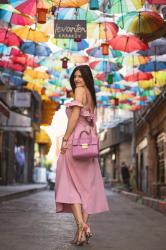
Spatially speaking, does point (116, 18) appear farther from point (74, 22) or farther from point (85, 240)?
point (85, 240)

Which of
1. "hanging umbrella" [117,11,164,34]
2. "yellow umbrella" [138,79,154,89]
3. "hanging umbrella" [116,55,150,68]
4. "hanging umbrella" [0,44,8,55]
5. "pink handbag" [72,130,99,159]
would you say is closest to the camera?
"pink handbag" [72,130,99,159]

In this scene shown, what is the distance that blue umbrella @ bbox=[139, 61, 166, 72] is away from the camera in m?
13.4

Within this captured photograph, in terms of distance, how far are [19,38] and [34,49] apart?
80 cm

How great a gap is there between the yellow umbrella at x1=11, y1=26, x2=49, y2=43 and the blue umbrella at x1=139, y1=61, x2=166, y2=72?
3242mm

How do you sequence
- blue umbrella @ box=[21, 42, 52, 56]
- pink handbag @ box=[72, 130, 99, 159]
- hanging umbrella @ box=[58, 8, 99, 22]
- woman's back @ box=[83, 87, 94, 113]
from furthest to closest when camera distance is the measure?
blue umbrella @ box=[21, 42, 52, 56] → hanging umbrella @ box=[58, 8, 99, 22] → woman's back @ box=[83, 87, 94, 113] → pink handbag @ box=[72, 130, 99, 159]

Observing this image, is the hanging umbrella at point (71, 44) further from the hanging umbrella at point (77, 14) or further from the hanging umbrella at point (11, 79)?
the hanging umbrella at point (11, 79)

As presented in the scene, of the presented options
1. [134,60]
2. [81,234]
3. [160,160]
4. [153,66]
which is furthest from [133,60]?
[81,234]

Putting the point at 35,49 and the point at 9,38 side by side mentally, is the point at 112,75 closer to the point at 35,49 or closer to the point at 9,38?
the point at 35,49

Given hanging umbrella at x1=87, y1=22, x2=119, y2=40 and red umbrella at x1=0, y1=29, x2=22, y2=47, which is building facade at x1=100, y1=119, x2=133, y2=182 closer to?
red umbrella at x1=0, y1=29, x2=22, y2=47

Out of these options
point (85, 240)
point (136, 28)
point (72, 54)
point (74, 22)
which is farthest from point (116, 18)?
point (85, 240)

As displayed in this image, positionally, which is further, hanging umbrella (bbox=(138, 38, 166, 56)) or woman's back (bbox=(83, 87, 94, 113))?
hanging umbrella (bbox=(138, 38, 166, 56))

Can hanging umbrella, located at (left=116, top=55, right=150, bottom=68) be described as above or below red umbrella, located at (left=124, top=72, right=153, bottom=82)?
above

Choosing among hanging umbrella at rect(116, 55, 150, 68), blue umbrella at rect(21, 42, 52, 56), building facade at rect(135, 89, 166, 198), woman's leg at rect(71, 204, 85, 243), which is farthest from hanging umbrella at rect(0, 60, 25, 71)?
woman's leg at rect(71, 204, 85, 243)

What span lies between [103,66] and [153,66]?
1.46 metres
